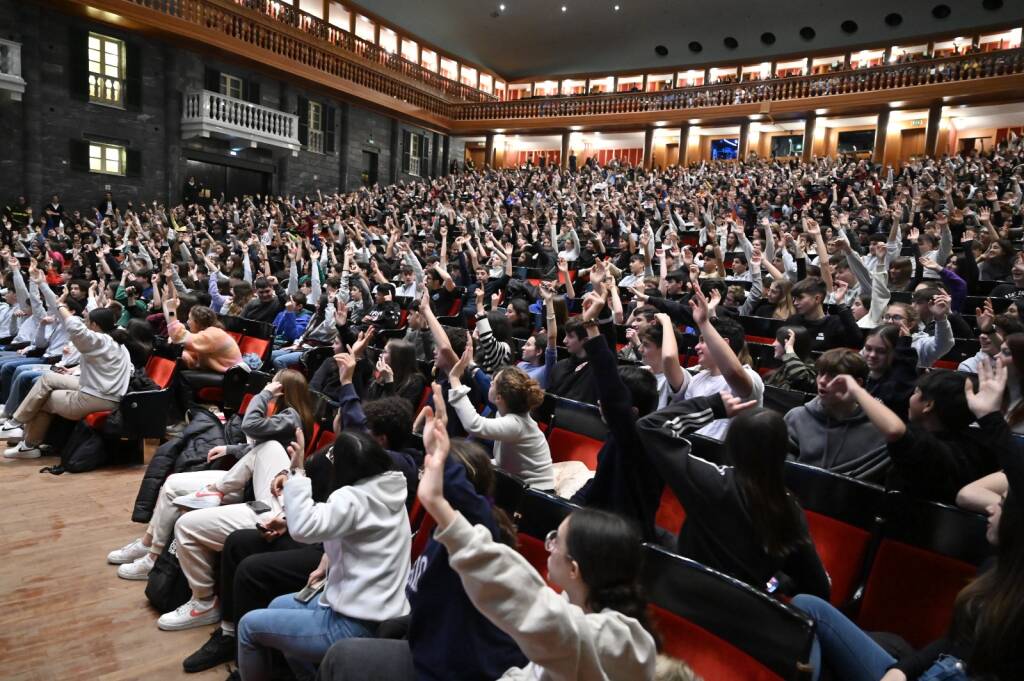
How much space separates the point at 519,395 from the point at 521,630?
164 cm

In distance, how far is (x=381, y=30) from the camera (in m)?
23.9

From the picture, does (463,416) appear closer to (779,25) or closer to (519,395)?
(519,395)

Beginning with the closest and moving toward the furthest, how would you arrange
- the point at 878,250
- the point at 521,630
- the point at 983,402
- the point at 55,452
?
the point at 521,630 < the point at 983,402 < the point at 55,452 < the point at 878,250

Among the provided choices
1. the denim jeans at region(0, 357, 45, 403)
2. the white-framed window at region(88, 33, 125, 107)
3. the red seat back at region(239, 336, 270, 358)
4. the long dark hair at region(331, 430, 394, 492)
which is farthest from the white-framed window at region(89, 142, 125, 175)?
the long dark hair at region(331, 430, 394, 492)

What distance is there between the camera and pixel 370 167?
2230cm

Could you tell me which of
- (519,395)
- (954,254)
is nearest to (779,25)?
(954,254)

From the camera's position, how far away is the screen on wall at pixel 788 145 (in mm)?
22531

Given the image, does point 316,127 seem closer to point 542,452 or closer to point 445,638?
point 542,452

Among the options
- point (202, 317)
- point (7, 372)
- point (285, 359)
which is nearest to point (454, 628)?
point (202, 317)

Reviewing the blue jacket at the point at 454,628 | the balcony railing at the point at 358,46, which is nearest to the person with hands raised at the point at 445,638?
the blue jacket at the point at 454,628

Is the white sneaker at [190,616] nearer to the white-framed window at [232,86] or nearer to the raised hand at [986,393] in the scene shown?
the raised hand at [986,393]

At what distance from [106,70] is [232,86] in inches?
127

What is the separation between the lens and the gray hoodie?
7.97 ft

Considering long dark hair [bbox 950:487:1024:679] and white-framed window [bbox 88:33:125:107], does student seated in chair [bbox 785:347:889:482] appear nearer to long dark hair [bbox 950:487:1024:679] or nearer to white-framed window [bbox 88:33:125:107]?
long dark hair [bbox 950:487:1024:679]
